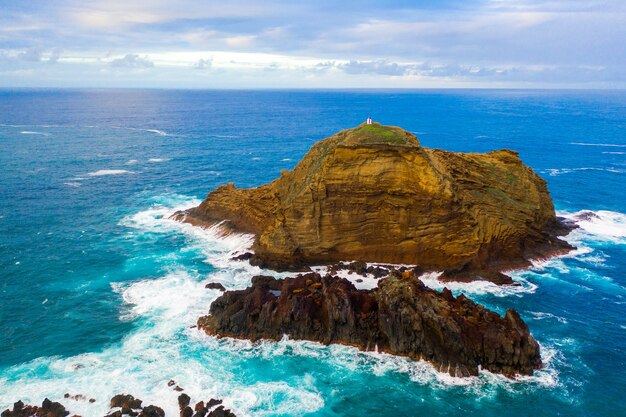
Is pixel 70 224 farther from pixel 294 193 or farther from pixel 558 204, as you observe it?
pixel 558 204

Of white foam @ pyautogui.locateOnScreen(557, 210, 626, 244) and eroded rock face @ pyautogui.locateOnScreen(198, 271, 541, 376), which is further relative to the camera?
white foam @ pyautogui.locateOnScreen(557, 210, 626, 244)

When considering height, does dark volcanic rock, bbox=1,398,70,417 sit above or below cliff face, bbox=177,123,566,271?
below

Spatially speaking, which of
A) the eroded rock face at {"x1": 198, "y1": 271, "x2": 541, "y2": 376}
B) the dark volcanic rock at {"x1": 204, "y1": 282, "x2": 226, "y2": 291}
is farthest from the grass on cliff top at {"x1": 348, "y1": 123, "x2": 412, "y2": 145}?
the dark volcanic rock at {"x1": 204, "y1": 282, "x2": 226, "y2": 291}

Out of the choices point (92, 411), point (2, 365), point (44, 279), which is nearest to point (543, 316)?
point (92, 411)

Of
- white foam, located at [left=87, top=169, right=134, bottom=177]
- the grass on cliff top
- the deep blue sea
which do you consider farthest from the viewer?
white foam, located at [left=87, top=169, right=134, bottom=177]

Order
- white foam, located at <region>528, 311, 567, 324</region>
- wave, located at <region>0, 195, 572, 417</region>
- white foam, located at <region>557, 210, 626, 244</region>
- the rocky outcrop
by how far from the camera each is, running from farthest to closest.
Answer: white foam, located at <region>557, 210, 626, 244</region>, white foam, located at <region>528, 311, 567, 324</region>, wave, located at <region>0, 195, 572, 417</region>, the rocky outcrop

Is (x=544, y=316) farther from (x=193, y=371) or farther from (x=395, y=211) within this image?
(x=193, y=371)

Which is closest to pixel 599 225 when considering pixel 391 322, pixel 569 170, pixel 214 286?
pixel 569 170

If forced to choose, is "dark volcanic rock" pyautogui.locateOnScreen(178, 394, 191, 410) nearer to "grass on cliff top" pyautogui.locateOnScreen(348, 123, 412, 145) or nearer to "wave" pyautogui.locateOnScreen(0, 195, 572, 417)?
"wave" pyautogui.locateOnScreen(0, 195, 572, 417)
